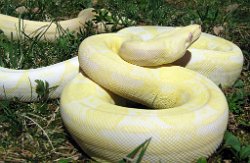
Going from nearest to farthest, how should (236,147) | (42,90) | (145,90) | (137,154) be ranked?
(137,154) → (236,147) → (145,90) → (42,90)

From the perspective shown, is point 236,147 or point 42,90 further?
point 42,90

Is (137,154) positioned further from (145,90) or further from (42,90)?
(42,90)

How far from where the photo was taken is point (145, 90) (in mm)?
5113

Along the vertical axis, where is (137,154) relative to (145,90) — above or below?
below

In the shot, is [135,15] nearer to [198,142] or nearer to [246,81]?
[246,81]

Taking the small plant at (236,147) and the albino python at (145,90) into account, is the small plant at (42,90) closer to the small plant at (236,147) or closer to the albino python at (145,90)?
the albino python at (145,90)

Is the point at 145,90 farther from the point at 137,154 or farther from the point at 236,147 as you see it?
the point at 236,147

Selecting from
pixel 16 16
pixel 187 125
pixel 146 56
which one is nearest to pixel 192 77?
pixel 146 56

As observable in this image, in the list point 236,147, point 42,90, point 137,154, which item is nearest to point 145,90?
point 137,154

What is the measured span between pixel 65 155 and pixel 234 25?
14.4 feet

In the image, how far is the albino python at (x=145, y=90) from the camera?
4.20 metres

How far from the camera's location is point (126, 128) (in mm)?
4164

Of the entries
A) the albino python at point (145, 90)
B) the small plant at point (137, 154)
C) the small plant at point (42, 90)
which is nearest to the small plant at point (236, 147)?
the albino python at point (145, 90)

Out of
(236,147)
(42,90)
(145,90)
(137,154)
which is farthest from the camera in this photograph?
(42,90)
